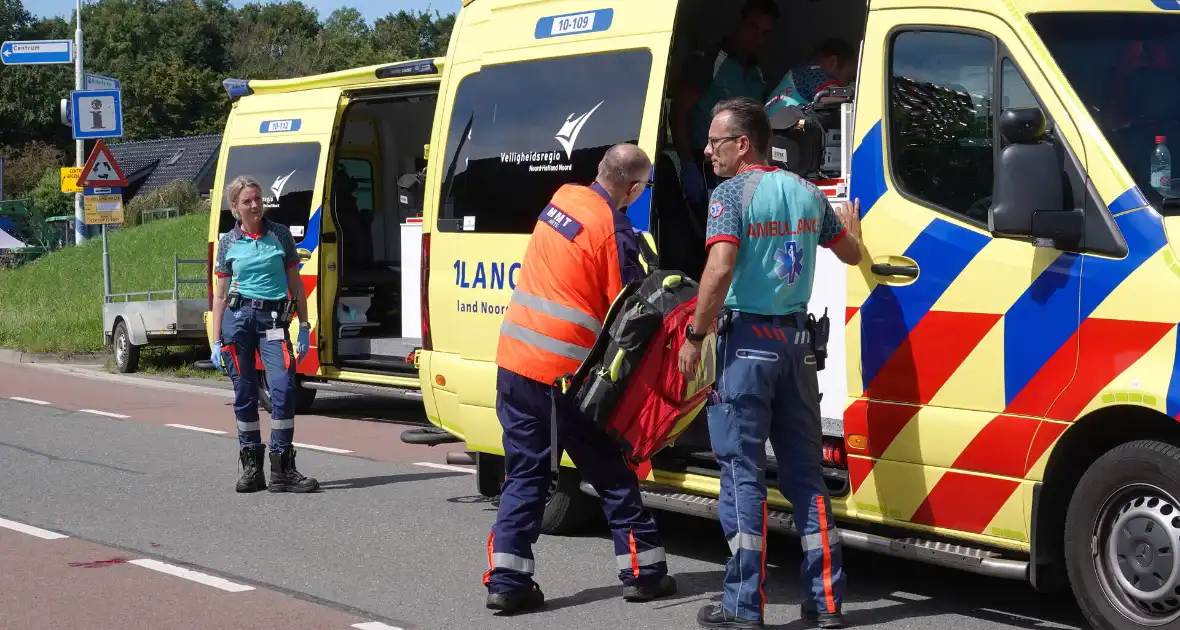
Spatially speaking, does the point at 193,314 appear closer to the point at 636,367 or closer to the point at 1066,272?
the point at 636,367

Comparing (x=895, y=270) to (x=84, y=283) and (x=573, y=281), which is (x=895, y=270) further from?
(x=84, y=283)

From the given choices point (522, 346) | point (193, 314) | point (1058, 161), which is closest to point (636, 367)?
point (522, 346)

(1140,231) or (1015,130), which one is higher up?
(1015,130)

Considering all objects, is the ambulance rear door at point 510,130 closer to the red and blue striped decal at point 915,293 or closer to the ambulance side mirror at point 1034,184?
the red and blue striped decal at point 915,293

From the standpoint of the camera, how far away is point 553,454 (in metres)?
6.05

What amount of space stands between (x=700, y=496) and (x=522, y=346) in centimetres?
121

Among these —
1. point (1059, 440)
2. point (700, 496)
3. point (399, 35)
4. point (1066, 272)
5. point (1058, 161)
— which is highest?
point (399, 35)

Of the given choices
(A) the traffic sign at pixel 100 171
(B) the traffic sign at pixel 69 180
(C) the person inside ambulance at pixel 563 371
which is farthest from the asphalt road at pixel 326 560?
(B) the traffic sign at pixel 69 180

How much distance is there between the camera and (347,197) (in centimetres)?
1345

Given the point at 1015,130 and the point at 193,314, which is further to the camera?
the point at 193,314

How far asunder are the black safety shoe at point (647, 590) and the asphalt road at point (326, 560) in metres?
0.04

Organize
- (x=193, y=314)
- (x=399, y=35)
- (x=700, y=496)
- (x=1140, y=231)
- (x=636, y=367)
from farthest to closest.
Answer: (x=399, y=35) < (x=193, y=314) < (x=700, y=496) < (x=636, y=367) < (x=1140, y=231)

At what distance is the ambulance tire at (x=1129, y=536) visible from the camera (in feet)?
16.1

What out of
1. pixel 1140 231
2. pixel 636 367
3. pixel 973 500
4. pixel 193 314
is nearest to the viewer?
pixel 1140 231
